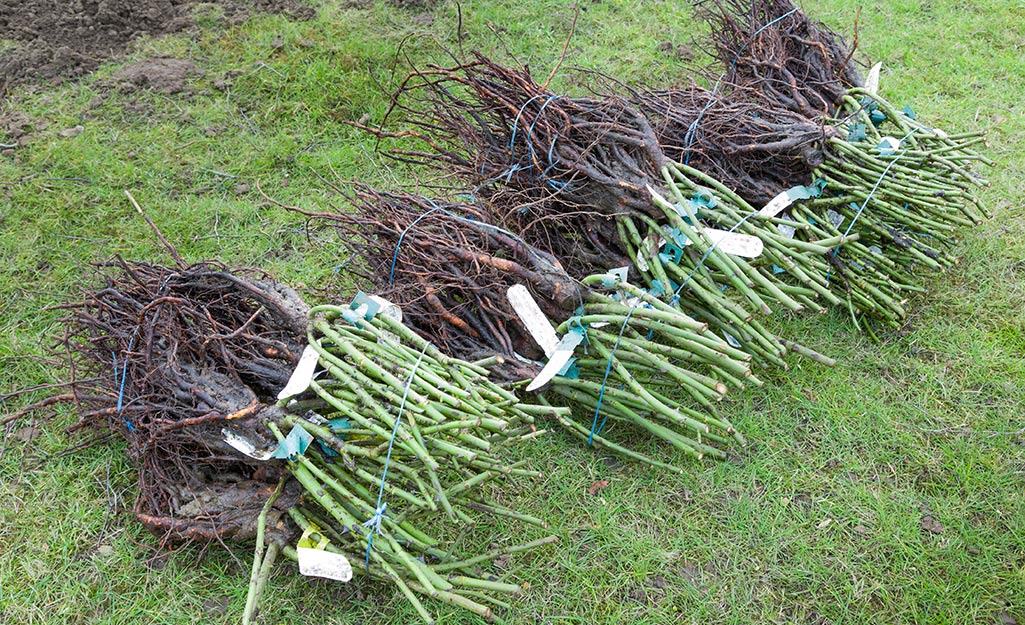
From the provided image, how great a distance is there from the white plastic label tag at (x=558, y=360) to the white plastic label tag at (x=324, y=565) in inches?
28.0

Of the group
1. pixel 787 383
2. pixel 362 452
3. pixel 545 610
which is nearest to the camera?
pixel 362 452

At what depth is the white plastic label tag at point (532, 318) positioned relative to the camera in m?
2.32

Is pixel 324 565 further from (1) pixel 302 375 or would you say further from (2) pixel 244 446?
(1) pixel 302 375

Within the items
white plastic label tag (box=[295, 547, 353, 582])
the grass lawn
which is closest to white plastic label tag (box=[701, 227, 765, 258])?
the grass lawn

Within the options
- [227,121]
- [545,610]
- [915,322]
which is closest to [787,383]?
[915,322]

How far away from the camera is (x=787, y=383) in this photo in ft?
8.41

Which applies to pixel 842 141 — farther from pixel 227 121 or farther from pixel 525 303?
pixel 227 121

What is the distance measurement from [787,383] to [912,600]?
79cm

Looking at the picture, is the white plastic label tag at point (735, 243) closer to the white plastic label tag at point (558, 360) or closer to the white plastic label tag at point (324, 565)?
the white plastic label tag at point (558, 360)

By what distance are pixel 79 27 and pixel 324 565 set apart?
149 inches

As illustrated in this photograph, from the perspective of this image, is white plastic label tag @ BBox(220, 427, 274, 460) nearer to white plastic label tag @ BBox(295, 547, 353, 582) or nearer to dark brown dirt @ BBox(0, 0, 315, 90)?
white plastic label tag @ BBox(295, 547, 353, 582)

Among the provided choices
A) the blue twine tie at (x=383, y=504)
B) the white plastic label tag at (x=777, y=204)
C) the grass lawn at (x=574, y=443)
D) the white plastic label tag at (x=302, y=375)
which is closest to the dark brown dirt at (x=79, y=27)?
the grass lawn at (x=574, y=443)

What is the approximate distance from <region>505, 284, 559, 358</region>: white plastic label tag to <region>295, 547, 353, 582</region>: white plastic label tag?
87cm

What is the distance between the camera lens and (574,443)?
2410mm
